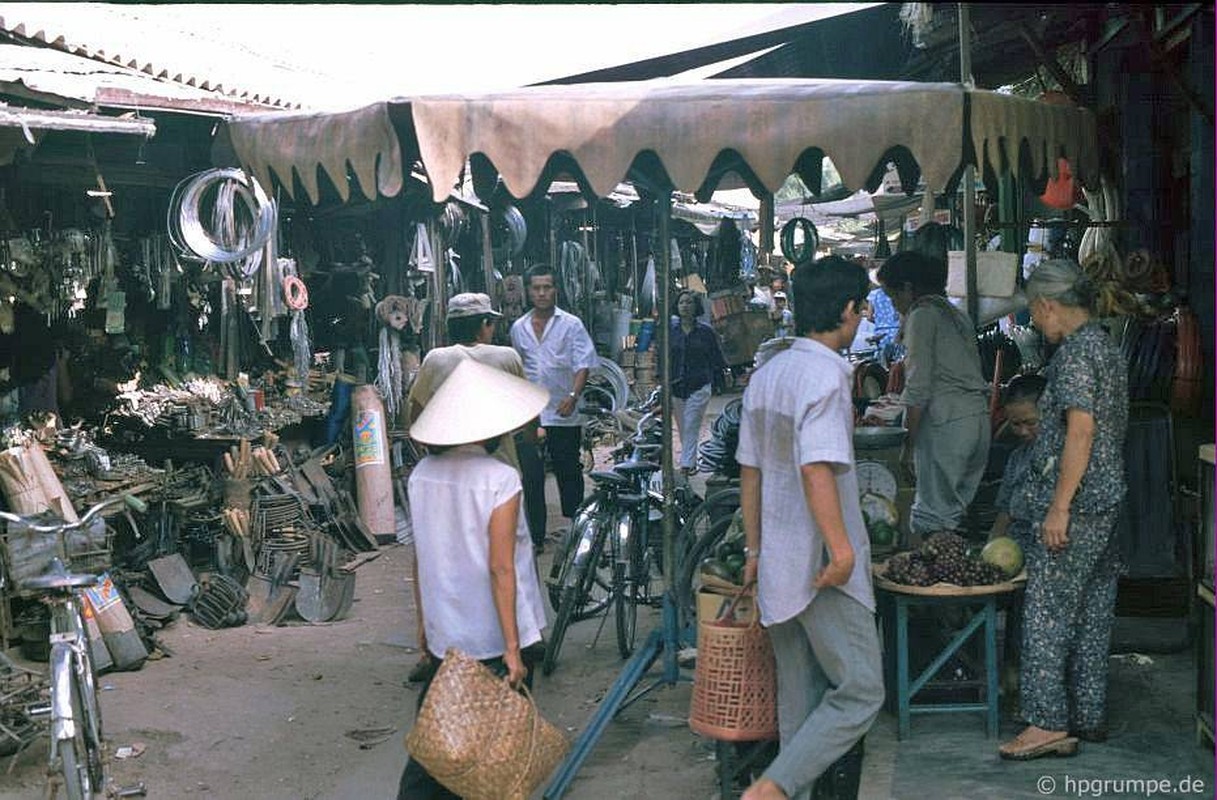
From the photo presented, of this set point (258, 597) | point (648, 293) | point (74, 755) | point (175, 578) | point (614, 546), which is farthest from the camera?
point (648, 293)

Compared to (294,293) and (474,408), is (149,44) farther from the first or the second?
(474,408)

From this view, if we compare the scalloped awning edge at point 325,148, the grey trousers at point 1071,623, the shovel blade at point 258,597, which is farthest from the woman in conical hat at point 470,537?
the shovel blade at point 258,597

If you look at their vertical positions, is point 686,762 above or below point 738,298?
below

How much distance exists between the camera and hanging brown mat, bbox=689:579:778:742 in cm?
452

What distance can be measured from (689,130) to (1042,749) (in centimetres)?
267

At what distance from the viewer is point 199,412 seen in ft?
31.1

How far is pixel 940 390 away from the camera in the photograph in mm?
6465

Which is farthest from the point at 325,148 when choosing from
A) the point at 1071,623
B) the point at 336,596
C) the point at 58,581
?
the point at 336,596

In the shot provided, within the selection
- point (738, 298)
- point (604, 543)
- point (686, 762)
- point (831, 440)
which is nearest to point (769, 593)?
point (831, 440)

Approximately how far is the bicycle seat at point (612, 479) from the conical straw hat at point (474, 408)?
249 cm

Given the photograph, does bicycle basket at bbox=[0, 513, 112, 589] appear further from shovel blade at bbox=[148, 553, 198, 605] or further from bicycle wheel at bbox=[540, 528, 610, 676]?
bicycle wheel at bbox=[540, 528, 610, 676]

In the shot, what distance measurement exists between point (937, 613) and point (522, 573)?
88.0 inches

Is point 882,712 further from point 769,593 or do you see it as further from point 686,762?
point 769,593

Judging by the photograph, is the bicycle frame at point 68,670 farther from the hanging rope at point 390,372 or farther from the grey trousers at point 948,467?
the hanging rope at point 390,372
